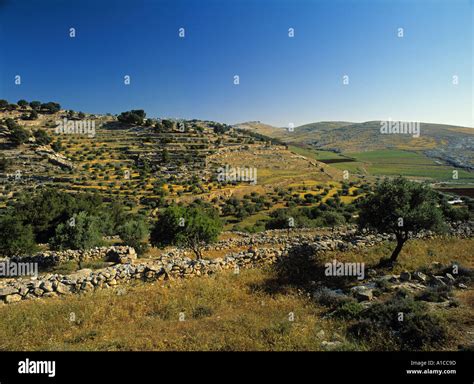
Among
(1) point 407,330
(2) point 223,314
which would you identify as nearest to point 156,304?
(2) point 223,314

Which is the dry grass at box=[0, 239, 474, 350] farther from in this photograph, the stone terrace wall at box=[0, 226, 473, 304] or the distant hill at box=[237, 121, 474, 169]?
the distant hill at box=[237, 121, 474, 169]

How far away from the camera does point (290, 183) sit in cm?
6200

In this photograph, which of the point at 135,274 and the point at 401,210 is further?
the point at 401,210

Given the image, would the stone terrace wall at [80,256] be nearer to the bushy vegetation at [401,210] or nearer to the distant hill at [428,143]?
the bushy vegetation at [401,210]

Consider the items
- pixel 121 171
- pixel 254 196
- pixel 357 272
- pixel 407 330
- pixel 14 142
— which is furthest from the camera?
pixel 14 142

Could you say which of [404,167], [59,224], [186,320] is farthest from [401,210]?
[404,167]

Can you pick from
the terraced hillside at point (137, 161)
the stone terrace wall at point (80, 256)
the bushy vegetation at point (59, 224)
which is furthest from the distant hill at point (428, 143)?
the stone terrace wall at point (80, 256)

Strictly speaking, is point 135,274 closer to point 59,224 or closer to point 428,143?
point 59,224

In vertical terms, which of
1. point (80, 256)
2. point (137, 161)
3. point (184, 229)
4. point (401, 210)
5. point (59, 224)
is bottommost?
point (80, 256)

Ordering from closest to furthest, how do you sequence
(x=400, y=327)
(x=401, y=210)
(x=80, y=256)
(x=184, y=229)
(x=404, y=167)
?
(x=400, y=327), (x=401, y=210), (x=184, y=229), (x=80, y=256), (x=404, y=167)

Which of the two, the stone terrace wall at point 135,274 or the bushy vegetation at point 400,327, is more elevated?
the bushy vegetation at point 400,327

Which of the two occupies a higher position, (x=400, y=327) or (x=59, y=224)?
(x=400, y=327)
